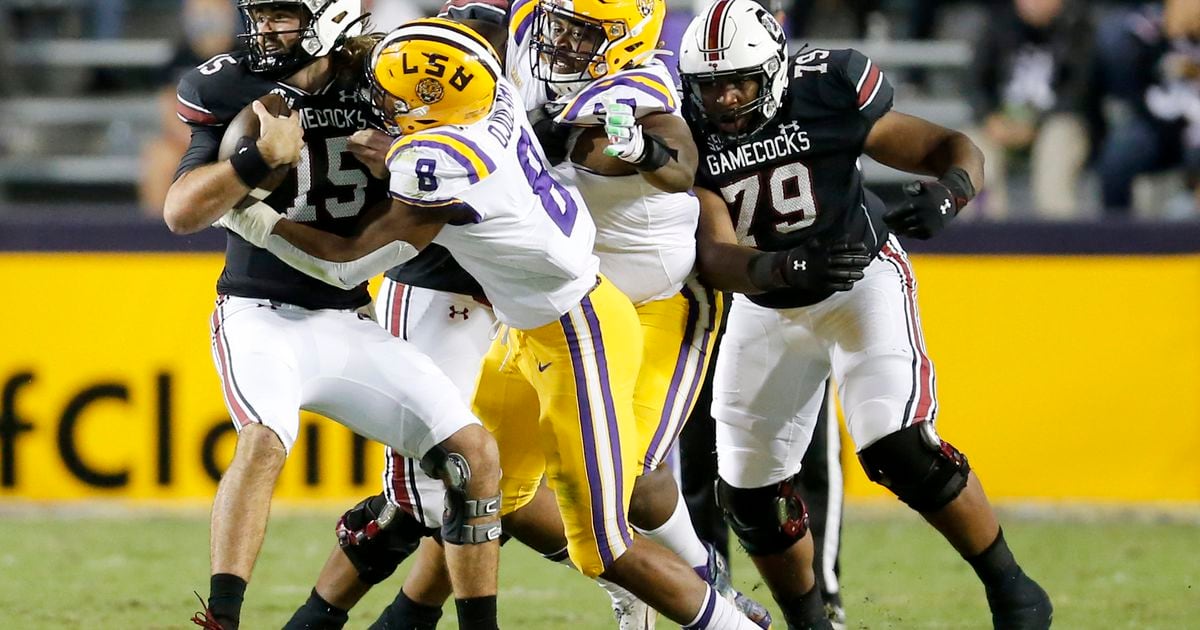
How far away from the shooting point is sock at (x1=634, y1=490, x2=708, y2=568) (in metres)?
4.98

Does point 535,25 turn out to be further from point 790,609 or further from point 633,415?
point 790,609

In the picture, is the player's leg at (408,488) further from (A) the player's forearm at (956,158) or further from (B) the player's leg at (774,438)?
(A) the player's forearm at (956,158)

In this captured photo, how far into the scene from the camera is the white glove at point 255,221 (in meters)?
4.54

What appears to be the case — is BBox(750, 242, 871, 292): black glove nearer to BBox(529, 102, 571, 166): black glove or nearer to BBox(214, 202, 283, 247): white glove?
BBox(529, 102, 571, 166): black glove

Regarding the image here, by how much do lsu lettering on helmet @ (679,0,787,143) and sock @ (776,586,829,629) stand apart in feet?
4.45

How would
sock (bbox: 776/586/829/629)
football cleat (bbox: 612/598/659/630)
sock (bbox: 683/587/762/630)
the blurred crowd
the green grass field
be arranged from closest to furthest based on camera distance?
sock (bbox: 683/587/762/630)
football cleat (bbox: 612/598/659/630)
sock (bbox: 776/586/829/629)
the green grass field
the blurred crowd

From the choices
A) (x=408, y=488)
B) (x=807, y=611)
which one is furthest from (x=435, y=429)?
(x=807, y=611)

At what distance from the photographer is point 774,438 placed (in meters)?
5.20

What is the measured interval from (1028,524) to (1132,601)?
1.58 metres

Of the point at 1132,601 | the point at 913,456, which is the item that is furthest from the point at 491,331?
the point at 1132,601

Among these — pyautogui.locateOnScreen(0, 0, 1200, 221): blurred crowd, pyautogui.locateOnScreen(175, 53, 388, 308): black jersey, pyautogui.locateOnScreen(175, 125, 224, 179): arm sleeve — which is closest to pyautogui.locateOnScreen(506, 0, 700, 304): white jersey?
pyautogui.locateOnScreen(175, 53, 388, 308): black jersey

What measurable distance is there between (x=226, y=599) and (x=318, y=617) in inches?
26.9

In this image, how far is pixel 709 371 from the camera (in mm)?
6188

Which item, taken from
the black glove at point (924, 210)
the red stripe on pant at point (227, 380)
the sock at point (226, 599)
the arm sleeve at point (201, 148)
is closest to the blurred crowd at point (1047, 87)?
the black glove at point (924, 210)
